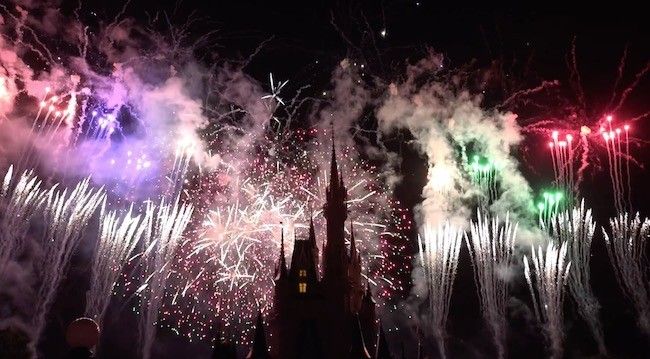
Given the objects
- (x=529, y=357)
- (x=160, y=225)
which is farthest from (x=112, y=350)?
(x=529, y=357)

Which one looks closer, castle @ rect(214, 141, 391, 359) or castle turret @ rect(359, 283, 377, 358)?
castle @ rect(214, 141, 391, 359)

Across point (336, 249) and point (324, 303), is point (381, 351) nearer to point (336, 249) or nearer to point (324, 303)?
point (324, 303)

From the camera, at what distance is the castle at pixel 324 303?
48.2 meters

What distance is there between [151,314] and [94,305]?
12.6 feet

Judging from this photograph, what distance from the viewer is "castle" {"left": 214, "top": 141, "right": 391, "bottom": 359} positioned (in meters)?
48.2

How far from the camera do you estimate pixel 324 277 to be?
50.6 meters

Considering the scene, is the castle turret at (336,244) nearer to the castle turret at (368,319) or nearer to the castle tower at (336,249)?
the castle tower at (336,249)

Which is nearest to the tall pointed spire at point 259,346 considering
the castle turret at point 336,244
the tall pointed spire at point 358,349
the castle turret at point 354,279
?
the tall pointed spire at point 358,349

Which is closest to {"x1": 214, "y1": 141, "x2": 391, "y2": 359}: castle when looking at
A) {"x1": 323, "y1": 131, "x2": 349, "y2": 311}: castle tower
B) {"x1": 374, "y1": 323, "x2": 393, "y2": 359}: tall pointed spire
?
{"x1": 323, "y1": 131, "x2": 349, "y2": 311}: castle tower

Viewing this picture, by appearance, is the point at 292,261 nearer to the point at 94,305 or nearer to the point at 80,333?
→ the point at 94,305

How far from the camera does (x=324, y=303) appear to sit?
50000mm

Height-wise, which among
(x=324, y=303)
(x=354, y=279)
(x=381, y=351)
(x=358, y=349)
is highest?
(x=354, y=279)

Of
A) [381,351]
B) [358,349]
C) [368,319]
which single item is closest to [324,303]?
[368,319]

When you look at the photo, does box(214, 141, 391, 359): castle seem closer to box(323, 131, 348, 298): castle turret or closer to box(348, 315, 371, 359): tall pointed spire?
box(323, 131, 348, 298): castle turret
